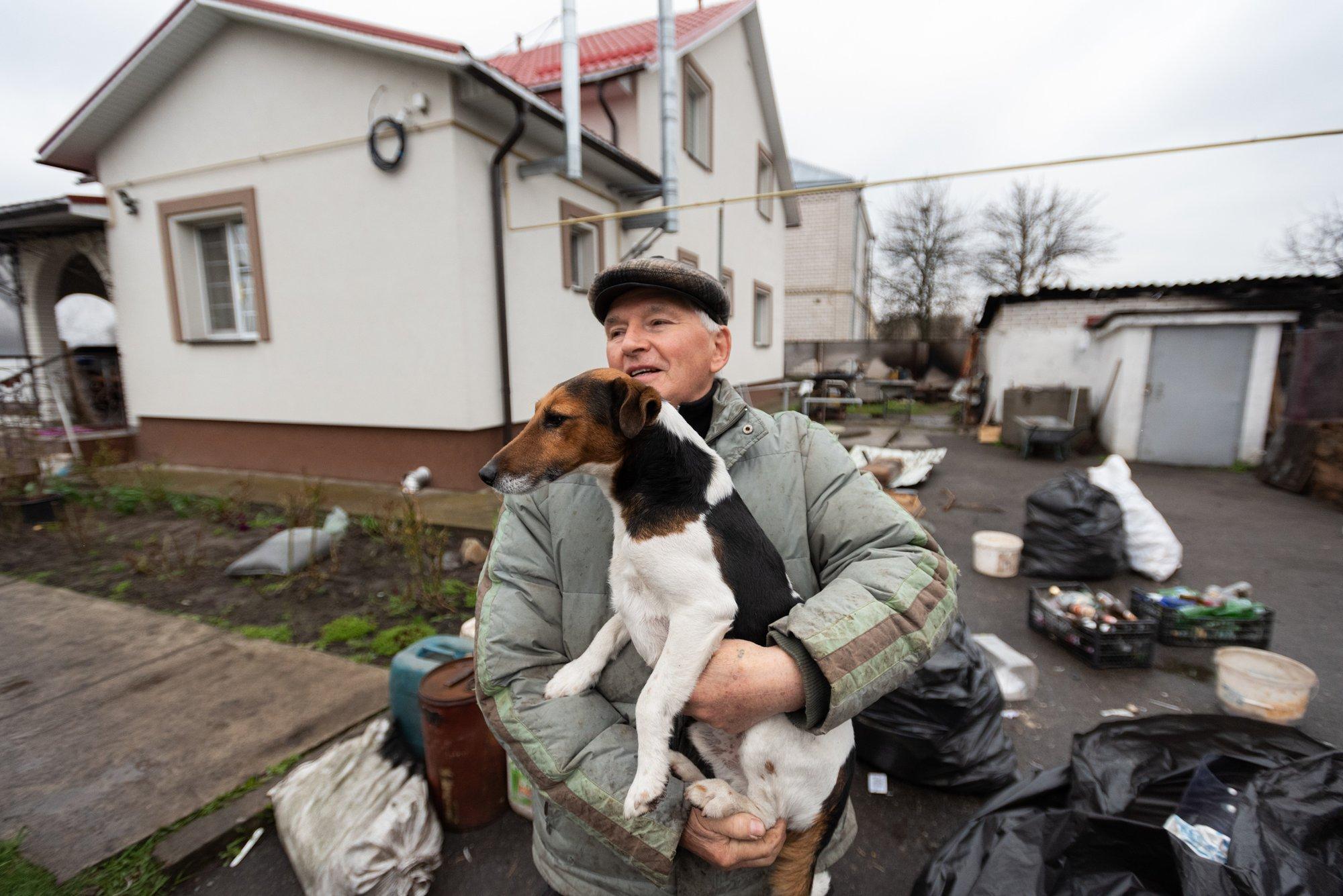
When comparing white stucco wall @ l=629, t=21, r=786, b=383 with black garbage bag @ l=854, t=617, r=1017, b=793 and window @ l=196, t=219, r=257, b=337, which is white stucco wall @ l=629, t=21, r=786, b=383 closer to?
window @ l=196, t=219, r=257, b=337

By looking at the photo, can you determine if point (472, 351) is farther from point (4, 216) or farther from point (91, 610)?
point (4, 216)

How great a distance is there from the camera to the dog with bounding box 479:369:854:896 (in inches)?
49.1

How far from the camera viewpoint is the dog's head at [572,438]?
133cm

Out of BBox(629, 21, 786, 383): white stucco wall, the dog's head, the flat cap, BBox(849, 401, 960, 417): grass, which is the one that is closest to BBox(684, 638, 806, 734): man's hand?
the dog's head

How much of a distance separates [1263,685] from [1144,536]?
205cm

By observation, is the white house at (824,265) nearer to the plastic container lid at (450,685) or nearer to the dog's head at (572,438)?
the plastic container lid at (450,685)

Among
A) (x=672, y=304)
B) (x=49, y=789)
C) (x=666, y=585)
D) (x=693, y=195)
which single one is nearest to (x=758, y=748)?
(x=666, y=585)

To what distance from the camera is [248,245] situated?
698cm

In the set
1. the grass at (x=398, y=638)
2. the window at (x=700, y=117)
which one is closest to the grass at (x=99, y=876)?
the grass at (x=398, y=638)

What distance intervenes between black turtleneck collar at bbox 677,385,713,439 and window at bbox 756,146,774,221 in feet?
42.2

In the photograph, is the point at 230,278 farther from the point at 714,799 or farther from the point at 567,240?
the point at 714,799

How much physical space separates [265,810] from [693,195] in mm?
10464

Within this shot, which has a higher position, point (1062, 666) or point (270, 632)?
point (270, 632)

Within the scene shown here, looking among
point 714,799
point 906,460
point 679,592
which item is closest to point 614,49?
point 906,460
